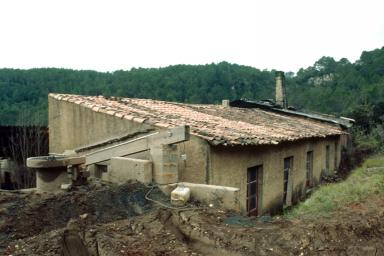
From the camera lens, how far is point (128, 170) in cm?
716

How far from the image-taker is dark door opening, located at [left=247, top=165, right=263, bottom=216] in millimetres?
9508

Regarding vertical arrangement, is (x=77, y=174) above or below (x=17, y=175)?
above

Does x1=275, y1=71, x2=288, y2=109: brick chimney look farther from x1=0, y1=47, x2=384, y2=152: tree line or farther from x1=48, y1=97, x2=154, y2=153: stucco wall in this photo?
x1=48, y1=97, x2=154, y2=153: stucco wall

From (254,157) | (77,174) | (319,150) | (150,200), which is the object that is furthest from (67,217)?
(319,150)

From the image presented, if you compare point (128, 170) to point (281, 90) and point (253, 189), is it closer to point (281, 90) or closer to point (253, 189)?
point (253, 189)

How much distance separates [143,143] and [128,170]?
22.8 inches

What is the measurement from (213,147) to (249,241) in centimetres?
330

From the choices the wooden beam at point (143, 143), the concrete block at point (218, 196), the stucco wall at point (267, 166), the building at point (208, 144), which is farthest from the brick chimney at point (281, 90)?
the concrete block at point (218, 196)

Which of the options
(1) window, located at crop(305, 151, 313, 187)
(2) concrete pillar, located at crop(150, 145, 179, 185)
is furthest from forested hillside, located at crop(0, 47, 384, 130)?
(2) concrete pillar, located at crop(150, 145, 179, 185)

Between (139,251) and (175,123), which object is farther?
(175,123)

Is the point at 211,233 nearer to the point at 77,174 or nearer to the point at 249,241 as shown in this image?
the point at 249,241

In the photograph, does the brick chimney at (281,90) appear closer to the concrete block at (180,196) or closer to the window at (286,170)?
the window at (286,170)

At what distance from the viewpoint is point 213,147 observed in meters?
7.78

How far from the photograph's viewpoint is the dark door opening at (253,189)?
9508mm
